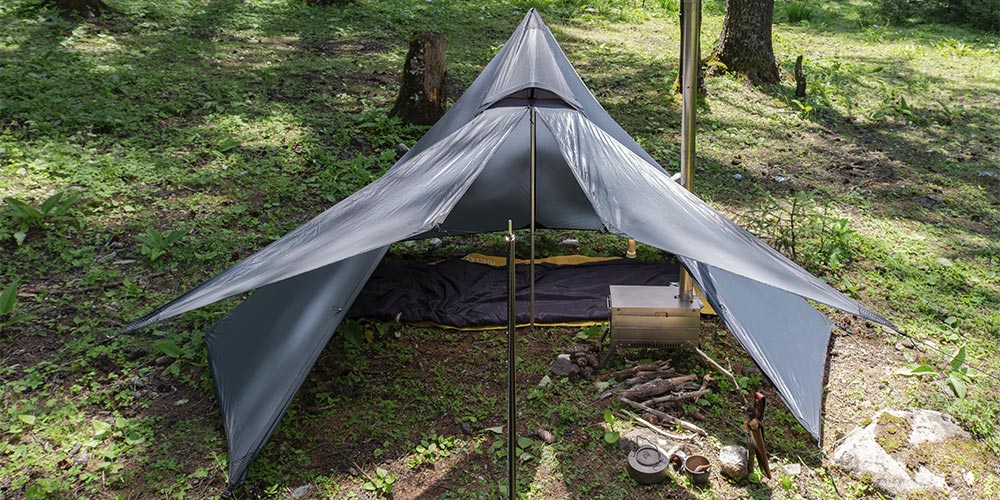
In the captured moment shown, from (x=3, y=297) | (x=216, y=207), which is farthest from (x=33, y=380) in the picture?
(x=216, y=207)

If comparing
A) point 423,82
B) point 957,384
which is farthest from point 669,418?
point 423,82

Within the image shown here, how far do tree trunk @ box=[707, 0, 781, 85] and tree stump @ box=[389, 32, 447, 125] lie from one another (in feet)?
11.9

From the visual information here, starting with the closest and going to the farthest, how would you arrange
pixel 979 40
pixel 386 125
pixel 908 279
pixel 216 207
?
pixel 908 279 → pixel 216 207 → pixel 386 125 → pixel 979 40

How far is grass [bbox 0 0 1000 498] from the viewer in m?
3.60

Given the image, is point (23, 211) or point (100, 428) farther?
point (23, 211)

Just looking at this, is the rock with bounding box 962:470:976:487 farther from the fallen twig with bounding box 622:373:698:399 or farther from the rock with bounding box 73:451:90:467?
the rock with bounding box 73:451:90:467

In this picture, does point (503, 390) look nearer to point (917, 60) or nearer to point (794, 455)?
point (794, 455)

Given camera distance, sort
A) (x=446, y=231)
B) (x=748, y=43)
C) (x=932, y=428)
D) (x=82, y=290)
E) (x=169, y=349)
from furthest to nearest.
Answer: (x=748, y=43) < (x=446, y=231) < (x=82, y=290) < (x=169, y=349) < (x=932, y=428)

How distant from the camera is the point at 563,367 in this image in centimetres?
426

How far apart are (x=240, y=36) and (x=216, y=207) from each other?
4492 millimetres

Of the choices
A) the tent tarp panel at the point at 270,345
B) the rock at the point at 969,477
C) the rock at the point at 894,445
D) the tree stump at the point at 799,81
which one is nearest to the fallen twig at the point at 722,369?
the rock at the point at 894,445

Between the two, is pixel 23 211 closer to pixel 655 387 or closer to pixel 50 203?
pixel 50 203

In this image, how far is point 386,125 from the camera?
23.1 ft

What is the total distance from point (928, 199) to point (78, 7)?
930 centimetres
